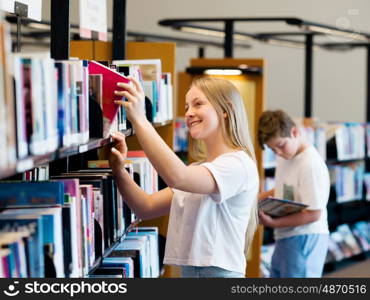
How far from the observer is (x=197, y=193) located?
264 cm

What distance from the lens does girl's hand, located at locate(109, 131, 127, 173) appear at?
2.62 metres

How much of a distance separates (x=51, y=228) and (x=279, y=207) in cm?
259

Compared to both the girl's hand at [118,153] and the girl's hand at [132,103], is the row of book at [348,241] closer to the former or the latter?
the girl's hand at [118,153]

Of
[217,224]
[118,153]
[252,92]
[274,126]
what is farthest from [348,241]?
[118,153]

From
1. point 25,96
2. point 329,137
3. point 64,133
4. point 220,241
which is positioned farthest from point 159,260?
point 329,137

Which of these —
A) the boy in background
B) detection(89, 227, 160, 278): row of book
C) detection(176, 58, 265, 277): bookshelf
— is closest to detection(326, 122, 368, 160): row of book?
detection(176, 58, 265, 277): bookshelf

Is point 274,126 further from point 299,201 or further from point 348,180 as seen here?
point 348,180

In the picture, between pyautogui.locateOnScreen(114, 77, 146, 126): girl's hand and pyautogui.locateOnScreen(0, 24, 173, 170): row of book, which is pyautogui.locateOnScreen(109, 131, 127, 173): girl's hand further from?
pyautogui.locateOnScreen(114, 77, 146, 126): girl's hand

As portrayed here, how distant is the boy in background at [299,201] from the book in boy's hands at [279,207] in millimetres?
36

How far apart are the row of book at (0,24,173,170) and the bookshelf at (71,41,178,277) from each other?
5.18 feet

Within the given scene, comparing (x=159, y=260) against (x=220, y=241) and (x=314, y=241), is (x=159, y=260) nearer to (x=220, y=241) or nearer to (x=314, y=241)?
(x=314, y=241)

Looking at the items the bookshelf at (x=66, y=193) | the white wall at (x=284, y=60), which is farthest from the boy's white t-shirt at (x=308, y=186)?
the white wall at (x=284, y=60)

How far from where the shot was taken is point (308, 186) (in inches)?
166

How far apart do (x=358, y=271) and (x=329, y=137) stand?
54.6 inches
